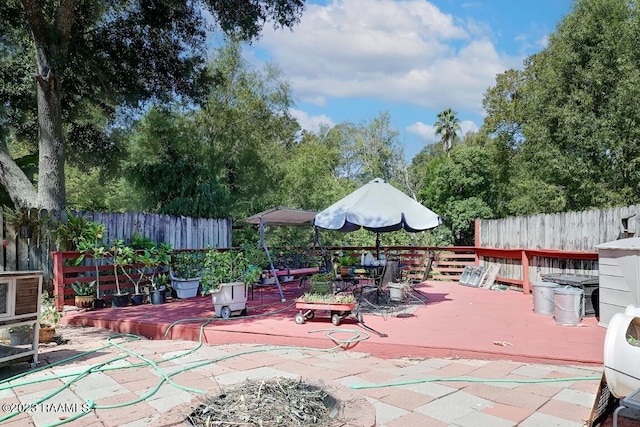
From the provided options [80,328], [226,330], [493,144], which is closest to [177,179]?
[80,328]

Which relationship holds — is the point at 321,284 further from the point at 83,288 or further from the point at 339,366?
the point at 83,288

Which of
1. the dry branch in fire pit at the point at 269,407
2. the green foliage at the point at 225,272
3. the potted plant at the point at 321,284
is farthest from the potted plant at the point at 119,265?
the dry branch in fire pit at the point at 269,407

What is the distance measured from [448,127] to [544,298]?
27304 mm

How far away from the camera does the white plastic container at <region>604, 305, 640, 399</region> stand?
7.58ft

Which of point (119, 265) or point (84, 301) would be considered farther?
point (119, 265)

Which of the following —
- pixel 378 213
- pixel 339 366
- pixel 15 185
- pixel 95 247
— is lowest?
pixel 339 366

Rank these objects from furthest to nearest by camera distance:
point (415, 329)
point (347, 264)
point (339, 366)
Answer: point (347, 264) < point (415, 329) < point (339, 366)

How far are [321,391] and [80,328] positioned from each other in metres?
4.76

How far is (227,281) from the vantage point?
19.2 feet

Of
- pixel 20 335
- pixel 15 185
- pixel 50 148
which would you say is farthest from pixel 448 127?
pixel 20 335

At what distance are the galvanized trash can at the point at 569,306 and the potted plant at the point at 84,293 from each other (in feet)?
20.9

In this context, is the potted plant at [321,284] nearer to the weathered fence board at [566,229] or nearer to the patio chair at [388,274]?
the patio chair at [388,274]

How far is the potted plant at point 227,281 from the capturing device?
562 centimetres

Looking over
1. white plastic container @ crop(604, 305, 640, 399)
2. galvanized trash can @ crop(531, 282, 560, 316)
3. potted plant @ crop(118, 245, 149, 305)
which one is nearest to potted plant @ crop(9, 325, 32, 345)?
potted plant @ crop(118, 245, 149, 305)
